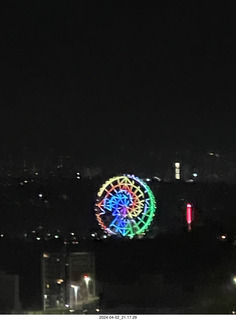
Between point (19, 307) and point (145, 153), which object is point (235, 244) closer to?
point (145, 153)

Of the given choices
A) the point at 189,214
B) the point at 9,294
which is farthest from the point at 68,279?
the point at 189,214

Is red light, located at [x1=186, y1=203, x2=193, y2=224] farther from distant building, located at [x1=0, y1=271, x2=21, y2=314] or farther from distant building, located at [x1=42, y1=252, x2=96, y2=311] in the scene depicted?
distant building, located at [x1=0, y1=271, x2=21, y2=314]

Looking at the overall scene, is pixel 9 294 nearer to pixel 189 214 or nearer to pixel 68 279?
pixel 68 279

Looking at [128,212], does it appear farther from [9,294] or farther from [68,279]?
[9,294]

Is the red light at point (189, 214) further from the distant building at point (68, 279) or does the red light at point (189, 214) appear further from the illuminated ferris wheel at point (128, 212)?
the distant building at point (68, 279)

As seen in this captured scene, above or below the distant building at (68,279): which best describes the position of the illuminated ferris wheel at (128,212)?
above

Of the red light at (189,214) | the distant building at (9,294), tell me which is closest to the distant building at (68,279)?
the distant building at (9,294)

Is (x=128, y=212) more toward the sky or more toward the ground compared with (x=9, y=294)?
more toward the sky
